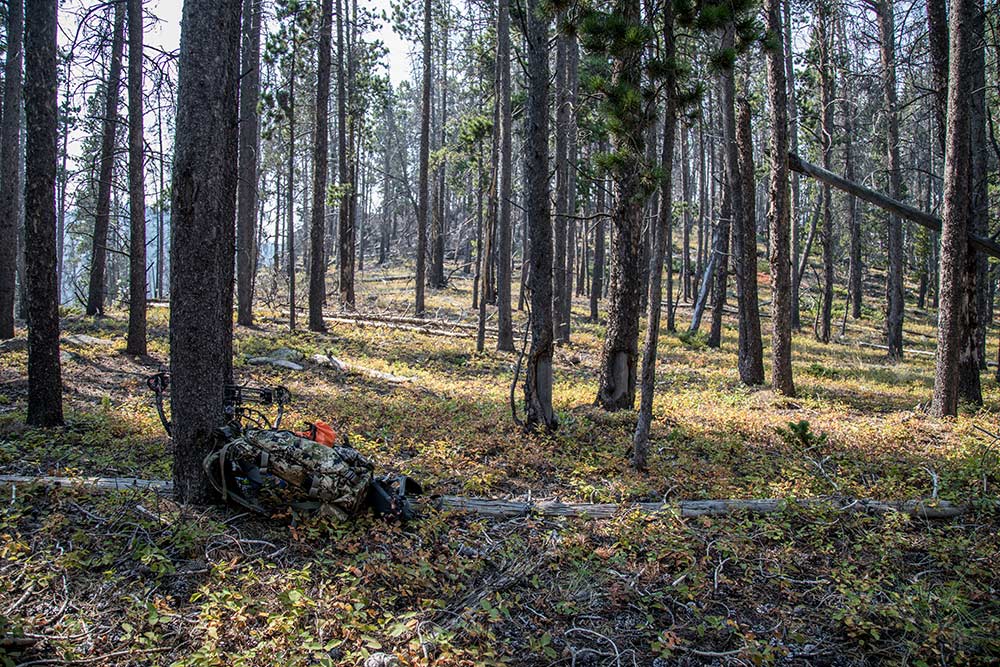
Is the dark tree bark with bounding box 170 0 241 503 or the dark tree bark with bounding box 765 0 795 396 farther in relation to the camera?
the dark tree bark with bounding box 765 0 795 396

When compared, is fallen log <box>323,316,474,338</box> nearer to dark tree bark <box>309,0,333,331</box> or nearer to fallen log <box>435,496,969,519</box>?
dark tree bark <box>309,0,333,331</box>

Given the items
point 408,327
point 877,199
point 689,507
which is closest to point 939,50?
point 877,199

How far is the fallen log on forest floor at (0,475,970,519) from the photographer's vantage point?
5.88 meters

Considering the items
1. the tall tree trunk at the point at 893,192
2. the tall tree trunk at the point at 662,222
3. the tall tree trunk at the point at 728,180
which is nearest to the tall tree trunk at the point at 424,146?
the tall tree trunk at the point at 728,180

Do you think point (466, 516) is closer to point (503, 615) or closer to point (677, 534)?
point (503, 615)

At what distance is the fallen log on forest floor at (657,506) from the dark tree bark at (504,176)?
29.0ft

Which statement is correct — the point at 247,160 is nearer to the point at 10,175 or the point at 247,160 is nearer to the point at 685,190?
the point at 10,175

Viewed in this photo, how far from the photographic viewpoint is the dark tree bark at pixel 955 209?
880 centimetres

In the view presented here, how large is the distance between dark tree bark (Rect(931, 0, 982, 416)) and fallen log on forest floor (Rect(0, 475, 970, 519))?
4118mm

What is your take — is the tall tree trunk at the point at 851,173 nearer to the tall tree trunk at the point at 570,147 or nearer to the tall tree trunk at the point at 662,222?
the tall tree trunk at the point at 570,147

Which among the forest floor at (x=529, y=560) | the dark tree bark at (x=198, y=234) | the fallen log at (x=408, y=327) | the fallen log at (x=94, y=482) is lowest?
the forest floor at (x=529, y=560)

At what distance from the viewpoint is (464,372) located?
14453 mm

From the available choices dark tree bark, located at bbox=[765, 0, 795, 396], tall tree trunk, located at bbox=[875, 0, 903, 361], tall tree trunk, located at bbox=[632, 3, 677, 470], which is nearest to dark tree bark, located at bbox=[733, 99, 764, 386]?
dark tree bark, located at bbox=[765, 0, 795, 396]

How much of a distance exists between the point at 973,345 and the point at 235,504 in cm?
1089
